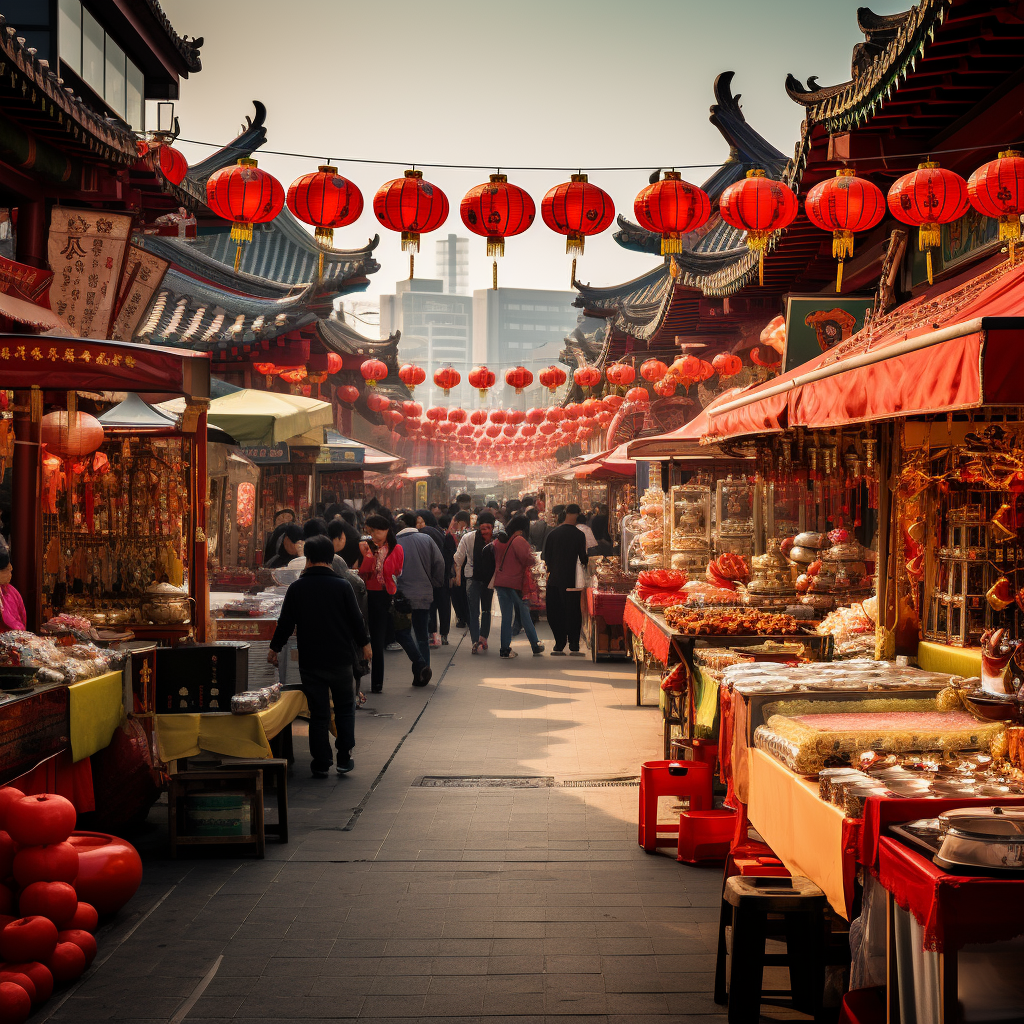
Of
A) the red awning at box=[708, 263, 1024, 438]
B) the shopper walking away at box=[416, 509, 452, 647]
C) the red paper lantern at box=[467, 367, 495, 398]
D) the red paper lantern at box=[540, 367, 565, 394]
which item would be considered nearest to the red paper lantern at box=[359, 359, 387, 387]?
the red paper lantern at box=[467, 367, 495, 398]

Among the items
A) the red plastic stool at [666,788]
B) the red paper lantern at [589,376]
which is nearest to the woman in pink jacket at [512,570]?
the red plastic stool at [666,788]

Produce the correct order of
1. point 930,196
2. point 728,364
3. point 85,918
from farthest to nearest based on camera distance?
1. point 728,364
2. point 930,196
3. point 85,918

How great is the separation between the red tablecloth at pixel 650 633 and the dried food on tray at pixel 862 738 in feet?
9.46

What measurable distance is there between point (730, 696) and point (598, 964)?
1.70 metres

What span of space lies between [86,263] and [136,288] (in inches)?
36.9

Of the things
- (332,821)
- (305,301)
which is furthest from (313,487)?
(332,821)

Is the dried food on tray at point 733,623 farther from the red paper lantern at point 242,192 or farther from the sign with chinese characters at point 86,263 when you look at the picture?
the sign with chinese characters at point 86,263

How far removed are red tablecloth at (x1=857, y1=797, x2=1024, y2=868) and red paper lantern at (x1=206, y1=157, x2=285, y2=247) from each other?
6378mm

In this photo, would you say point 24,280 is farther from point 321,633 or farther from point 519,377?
point 519,377

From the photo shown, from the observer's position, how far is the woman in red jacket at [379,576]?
1146 centimetres

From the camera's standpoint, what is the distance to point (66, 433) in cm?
743

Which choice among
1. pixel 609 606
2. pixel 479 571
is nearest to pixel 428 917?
pixel 609 606

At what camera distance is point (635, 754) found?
8.70 meters

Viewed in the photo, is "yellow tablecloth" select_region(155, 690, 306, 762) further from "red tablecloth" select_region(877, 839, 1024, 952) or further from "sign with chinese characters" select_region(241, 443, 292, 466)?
"sign with chinese characters" select_region(241, 443, 292, 466)
